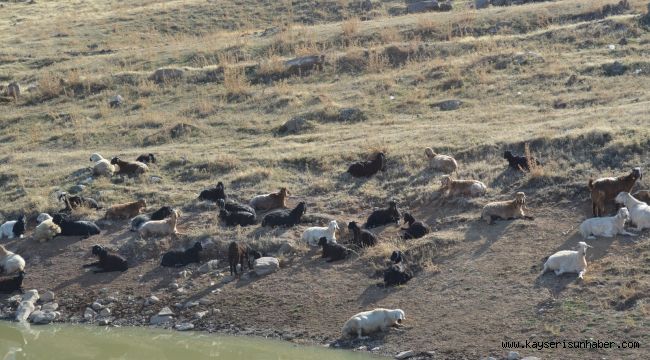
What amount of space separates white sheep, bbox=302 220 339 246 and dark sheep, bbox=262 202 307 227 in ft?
3.05

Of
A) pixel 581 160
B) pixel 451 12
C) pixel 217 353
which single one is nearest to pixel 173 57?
pixel 451 12

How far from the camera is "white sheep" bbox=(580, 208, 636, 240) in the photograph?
1709cm

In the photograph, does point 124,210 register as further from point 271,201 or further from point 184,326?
point 184,326

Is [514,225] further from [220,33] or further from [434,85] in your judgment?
[220,33]

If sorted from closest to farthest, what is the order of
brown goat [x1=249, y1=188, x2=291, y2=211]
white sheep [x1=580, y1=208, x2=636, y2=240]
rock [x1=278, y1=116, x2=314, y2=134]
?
white sheep [x1=580, y1=208, x2=636, y2=240] < brown goat [x1=249, y1=188, x2=291, y2=211] < rock [x1=278, y1=116, x2=314, y2=134]

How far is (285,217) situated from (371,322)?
508 centimetres

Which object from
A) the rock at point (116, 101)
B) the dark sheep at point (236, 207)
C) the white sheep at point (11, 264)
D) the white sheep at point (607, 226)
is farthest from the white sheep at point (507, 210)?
the rock at point (116, 101)

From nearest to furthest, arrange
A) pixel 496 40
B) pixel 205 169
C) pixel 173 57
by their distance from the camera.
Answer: pixel 205 169 → pixel 496 40 → pixel 173 57

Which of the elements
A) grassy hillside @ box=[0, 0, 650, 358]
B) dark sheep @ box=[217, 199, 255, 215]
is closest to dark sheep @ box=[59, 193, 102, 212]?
grassy hillside @ box=[0, 0, 650, 358]

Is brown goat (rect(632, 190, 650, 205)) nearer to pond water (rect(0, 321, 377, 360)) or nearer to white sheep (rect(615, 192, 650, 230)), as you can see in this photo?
white sheep (rect(615, 192, 650, 230))

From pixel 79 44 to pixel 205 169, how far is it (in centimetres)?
1982

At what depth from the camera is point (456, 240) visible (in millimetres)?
18141

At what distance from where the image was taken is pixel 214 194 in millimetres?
21891

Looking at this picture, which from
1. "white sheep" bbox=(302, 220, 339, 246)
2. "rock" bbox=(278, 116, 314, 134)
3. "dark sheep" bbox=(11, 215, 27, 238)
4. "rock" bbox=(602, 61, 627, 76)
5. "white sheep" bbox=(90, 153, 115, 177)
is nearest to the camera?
"white sheep" bbox=(302, 220, 339, 246)
